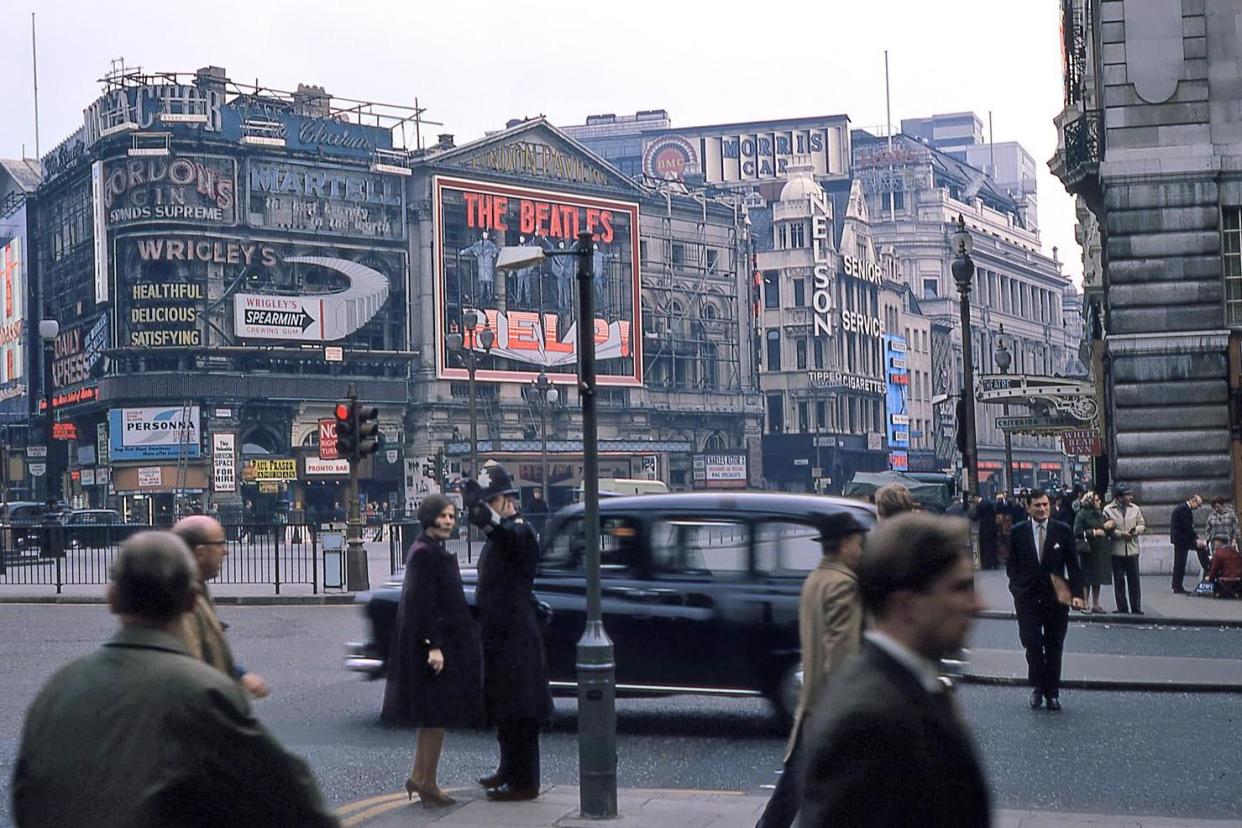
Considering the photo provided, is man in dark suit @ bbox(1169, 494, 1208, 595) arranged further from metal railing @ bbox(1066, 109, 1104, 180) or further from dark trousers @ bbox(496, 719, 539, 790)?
dark trousers @ bbox(496, 719, 539, 790)

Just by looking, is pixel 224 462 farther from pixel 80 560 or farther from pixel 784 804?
pixel 784 804

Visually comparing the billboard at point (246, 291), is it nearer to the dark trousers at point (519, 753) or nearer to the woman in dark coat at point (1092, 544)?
the woman in dark coat at point (1092, 544)

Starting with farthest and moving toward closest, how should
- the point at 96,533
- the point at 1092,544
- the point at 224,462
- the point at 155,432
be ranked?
the point at 155,432, the point at 224,462, the point at 96,533, the point at 1092,544

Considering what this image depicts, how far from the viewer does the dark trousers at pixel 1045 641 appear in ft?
43.3

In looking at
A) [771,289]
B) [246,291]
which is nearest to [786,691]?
[246,291]

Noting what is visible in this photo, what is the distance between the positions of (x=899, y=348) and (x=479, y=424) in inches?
1714

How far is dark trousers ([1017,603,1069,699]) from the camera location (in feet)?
43.3

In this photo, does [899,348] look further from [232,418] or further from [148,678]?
[148,678]

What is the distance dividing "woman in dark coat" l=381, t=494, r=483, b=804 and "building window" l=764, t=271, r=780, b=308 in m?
94.3

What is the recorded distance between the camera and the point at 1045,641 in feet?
43.5

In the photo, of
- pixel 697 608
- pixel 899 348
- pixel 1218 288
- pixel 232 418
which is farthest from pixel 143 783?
pixel 899 348

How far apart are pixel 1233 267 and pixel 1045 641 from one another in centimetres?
1808

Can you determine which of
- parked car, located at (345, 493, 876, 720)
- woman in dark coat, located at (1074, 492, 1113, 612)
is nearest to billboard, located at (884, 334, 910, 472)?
woman in dark coat, located at (1074, 492, 1113, 612)

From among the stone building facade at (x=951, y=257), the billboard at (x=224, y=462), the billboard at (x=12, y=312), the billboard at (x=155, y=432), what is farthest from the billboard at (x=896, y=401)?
the billboard at (x=12, y=312)
